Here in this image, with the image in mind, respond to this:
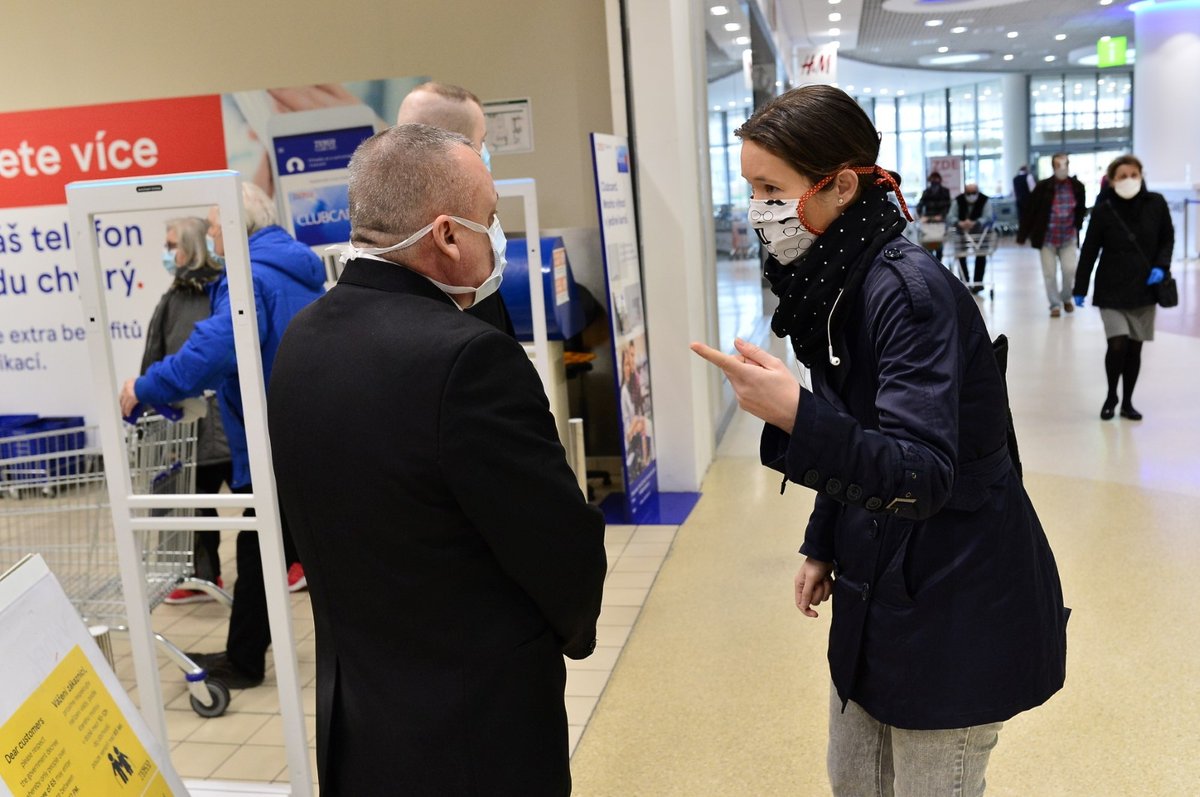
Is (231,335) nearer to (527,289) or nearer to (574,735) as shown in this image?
(574,735)

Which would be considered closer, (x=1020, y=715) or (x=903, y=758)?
(x=903, y=758)

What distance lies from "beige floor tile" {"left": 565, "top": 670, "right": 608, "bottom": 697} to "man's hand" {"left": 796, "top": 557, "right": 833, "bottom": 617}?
1858 millimetres

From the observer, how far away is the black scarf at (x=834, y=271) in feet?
5.12

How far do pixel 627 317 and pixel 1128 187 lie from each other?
3697 millimetres

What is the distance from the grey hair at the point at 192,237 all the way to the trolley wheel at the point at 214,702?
154 cm

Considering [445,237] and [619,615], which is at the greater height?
[445,237]

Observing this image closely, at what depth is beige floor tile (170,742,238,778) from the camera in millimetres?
3248

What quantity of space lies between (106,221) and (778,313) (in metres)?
6.15

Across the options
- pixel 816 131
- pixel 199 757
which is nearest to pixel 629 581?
pixel 199 757

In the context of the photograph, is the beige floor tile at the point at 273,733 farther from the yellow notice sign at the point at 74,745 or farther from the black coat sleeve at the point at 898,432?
the black coat sleeve at the point at 898,432

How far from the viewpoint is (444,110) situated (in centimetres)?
279

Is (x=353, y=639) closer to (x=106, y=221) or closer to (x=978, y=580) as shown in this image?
(x=978, y=580)

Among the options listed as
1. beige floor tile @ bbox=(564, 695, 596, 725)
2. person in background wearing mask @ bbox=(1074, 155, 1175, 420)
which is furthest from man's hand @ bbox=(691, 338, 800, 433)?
person in background wearing mask @ bbox=(1074, 155, 1175, 420)

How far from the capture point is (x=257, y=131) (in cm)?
649
